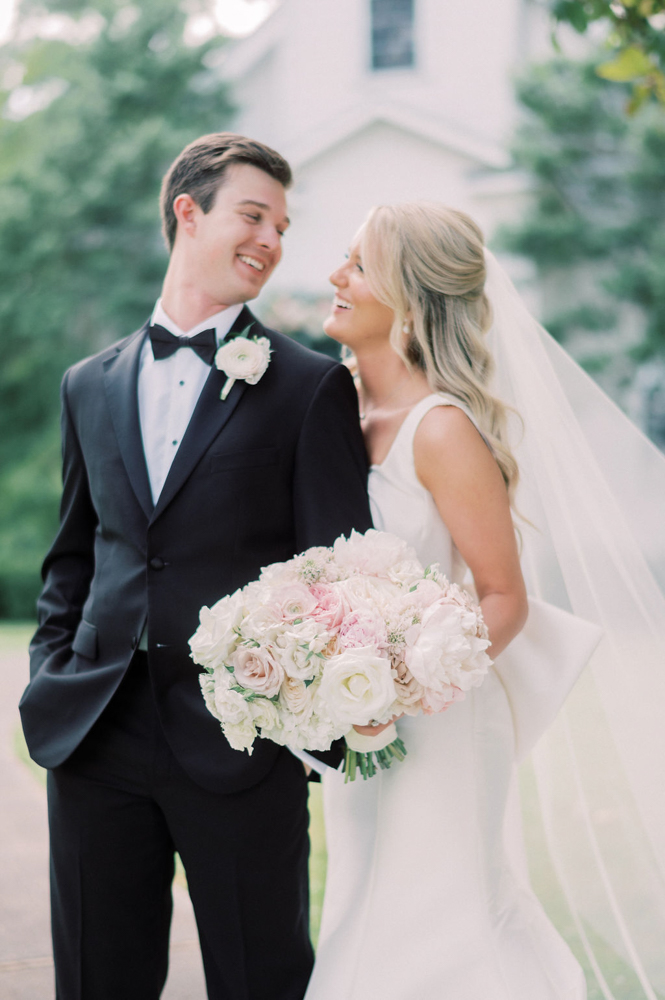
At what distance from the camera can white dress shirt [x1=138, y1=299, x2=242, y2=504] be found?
94.8 inches

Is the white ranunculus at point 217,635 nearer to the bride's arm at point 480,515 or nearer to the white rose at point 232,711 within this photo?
the white rose at point 232,711

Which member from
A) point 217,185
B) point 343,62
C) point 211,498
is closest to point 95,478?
point 211,498

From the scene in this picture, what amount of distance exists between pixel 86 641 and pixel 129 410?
1.98 ft

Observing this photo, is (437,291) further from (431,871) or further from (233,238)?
(431,871)

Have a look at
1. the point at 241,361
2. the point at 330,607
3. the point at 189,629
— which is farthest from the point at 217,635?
the point at 241,361

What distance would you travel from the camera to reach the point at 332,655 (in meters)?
1.94

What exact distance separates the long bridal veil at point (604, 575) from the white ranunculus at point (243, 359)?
0.86 m

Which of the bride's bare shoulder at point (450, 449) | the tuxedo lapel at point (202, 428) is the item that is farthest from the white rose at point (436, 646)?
the tuxedo lapel at point (202, 428)

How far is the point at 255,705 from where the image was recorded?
1.93m

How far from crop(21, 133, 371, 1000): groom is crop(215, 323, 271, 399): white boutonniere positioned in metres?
0.03

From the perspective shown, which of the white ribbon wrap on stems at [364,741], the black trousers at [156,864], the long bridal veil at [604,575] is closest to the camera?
the white ribbon wrap on stems at [364,741]

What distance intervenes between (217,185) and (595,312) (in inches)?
505

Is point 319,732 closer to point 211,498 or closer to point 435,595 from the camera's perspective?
point 435,595

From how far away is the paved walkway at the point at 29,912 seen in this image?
126 inches
